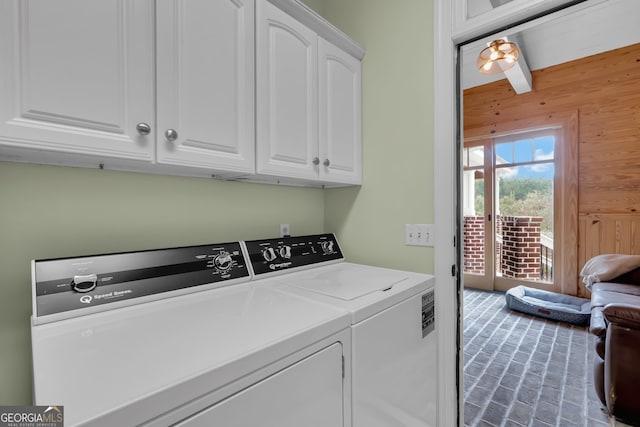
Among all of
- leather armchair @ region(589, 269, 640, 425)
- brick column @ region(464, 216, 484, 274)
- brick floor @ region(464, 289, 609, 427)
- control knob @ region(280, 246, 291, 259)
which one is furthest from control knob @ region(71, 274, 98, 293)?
brick column @ region(464, 216, 484, 274)

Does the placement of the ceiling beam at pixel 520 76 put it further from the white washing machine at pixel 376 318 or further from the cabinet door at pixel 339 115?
the white washing machine at pixel 376 318

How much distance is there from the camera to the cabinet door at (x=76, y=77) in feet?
2.34

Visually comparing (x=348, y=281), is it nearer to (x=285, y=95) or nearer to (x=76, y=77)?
(x=285, y=95)

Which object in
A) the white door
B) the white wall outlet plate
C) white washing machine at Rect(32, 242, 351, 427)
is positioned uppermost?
the white wall outlet plate

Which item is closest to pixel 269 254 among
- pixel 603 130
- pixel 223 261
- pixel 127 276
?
pixel 223 261

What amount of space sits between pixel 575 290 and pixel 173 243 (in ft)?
15.6

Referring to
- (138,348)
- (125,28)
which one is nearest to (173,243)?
(138,348)

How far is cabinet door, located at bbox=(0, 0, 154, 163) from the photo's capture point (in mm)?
712

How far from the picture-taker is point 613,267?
2.81 meters

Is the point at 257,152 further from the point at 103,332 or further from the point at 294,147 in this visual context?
the point at 103,332

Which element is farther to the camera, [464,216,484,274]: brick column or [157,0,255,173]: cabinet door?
[464,216,484,274]: brick column

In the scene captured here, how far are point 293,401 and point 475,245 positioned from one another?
183 inches

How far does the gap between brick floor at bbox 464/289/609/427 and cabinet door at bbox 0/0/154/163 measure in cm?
237

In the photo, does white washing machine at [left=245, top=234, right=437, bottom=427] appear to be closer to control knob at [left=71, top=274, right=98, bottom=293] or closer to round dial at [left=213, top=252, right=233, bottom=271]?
round dial at [left=213, top=252, right=233, bottom=271]
